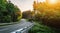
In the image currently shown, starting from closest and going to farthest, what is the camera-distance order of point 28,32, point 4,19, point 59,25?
point 28,32, point 59,25, point 4,19

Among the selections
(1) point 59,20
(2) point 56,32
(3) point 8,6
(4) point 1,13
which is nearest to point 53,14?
(1) point 59,20

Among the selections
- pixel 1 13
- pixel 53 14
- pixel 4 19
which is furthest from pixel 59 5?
pixel 1 13

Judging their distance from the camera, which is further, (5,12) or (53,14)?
(5,12)

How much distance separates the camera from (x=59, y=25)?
27.2 meters

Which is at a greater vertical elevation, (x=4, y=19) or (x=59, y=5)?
(x=59, y=5)

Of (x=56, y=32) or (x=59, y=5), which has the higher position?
(x=59, y=5)

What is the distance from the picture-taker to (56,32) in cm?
2380

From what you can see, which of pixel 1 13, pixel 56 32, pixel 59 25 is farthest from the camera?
pixel 1 13

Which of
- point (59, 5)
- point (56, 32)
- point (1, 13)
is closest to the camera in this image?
point (56, 32)

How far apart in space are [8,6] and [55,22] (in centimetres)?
5592

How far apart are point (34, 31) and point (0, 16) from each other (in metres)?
49.5

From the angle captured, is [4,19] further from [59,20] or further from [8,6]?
[59,20]

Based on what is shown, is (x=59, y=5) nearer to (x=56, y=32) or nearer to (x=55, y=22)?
(x=55, y=22)

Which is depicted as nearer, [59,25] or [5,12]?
[59,25]
